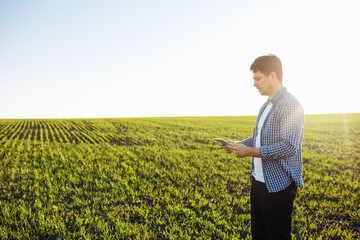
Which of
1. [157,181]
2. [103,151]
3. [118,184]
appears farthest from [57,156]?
[157,181]

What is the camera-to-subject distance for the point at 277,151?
2186 mm

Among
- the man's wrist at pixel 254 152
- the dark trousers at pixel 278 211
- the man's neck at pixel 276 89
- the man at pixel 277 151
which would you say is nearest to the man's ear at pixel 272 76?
the man at pixel 277 151

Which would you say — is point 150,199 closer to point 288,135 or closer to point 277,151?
point 277,151

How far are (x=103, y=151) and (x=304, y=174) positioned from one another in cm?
1095

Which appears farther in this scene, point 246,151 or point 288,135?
point 246,151

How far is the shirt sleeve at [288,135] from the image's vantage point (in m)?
2.18

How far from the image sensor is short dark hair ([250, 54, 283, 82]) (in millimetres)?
2354

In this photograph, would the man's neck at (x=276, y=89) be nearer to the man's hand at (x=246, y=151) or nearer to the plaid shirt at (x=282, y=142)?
the plaid shirt at (x=282, y=142)

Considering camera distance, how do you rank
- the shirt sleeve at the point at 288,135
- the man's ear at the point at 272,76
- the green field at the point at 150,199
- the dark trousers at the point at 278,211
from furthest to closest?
the green field at the point at 150,199 → the man's ear at the point at 272,76 → the dark trousers at the point at 278,211 → the shirt sleeve at the point at 288,135

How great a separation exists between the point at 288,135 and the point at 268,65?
841mm

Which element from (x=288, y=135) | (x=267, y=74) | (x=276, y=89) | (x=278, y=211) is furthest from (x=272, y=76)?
(x=278, y=211)

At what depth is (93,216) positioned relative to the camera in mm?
5121

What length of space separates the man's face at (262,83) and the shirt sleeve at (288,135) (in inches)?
13.7

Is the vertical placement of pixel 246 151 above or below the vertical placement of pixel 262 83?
below
